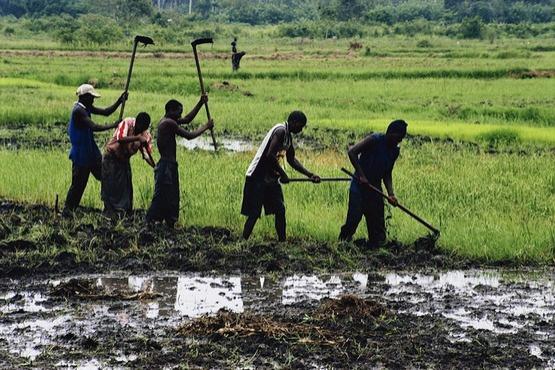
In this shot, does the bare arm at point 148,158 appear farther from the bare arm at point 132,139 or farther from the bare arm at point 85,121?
the bare arm at point 85,121

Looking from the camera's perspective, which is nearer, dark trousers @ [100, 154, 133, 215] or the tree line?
dark trousers @ [100, 154, 133, 215]

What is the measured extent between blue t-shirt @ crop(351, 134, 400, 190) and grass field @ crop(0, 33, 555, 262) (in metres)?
0.76

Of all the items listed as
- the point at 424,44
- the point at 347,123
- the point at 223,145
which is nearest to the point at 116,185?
the point at 223,145

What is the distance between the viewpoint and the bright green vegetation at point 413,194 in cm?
873

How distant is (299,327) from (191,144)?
1074cm

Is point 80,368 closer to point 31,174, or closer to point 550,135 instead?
point 31,174

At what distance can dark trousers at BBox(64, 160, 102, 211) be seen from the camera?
9547 mm

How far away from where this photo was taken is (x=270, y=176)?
28.1 feet

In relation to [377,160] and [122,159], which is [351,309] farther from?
[122,159]

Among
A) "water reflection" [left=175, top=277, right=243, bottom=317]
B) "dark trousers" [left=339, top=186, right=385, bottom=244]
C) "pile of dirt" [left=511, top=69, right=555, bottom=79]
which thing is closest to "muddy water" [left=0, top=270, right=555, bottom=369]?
"water reflection" [left=175, top=277, right=243, bottom=317]

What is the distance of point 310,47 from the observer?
48.1 m

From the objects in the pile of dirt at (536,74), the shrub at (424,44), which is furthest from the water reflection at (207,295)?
the shrub at (424,44)

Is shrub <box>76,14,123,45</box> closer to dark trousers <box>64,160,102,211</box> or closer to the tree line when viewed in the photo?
the tree line

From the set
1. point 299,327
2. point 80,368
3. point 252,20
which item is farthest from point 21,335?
point 252,20
